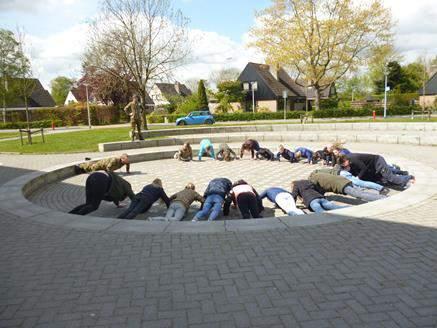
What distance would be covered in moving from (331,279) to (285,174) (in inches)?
272

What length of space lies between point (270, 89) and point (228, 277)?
159 ft

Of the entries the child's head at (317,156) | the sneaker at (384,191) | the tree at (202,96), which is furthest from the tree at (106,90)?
the sneaker at (384,191)

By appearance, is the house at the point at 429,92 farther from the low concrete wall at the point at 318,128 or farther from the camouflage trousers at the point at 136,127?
the camouflage trousers at the point at 136,127

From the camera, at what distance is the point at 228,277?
12.0ft

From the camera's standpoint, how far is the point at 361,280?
3480mm

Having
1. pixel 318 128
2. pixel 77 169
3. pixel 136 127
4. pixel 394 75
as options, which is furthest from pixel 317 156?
pixel 394 75

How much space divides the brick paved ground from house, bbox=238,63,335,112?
44.8m

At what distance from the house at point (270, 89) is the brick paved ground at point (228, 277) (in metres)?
44.8

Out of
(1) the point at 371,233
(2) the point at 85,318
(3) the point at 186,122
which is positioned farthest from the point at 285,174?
(3) the point at 186,122

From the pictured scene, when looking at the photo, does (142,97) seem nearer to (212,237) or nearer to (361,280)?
(212,237)

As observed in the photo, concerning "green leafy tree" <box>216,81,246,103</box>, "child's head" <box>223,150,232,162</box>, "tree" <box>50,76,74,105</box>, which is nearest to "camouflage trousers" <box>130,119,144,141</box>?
"child's head" <box>223,150,232,162</box>

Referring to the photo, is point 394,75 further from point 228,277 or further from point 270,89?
point 228,277

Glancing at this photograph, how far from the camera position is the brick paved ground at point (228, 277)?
2.97 m

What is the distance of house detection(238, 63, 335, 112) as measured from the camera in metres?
50.2
